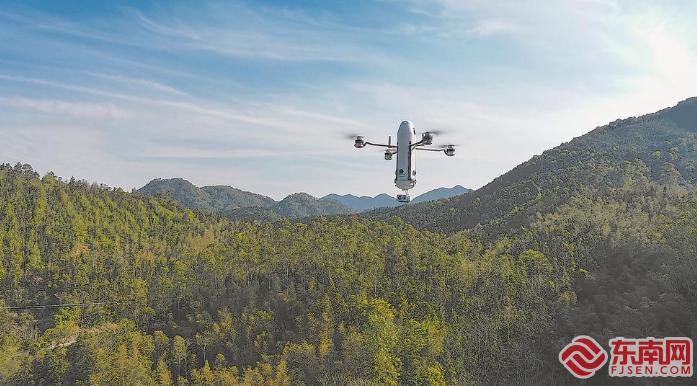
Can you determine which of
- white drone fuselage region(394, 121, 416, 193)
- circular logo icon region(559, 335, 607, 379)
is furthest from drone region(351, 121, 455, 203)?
circular logo icon region(559, 335, 607, 379)

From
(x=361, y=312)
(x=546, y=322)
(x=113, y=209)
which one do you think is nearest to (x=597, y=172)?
(x=546, y=322)

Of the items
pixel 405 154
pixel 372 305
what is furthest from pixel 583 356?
pixel 405 154

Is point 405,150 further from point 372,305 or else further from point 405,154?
point 372,305

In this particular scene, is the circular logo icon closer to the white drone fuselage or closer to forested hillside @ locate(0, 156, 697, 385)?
forested hillside @ locate(0, 156, 697, 385)

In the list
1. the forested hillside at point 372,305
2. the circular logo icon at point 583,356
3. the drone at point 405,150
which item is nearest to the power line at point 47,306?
the forested hillside at point 372,305

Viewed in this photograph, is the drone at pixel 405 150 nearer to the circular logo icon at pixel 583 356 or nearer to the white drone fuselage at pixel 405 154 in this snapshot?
the white drone fuselage at pixel 405 154

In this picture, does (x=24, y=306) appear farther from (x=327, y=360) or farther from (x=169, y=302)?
(x=327, y=360)
